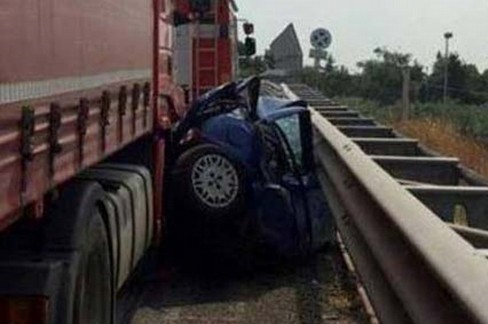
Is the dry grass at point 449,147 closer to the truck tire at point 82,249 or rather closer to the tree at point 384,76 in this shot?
the truck tire at point 82,249

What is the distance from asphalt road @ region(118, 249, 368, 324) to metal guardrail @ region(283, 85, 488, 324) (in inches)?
36.6

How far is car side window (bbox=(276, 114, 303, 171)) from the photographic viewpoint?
1102cm

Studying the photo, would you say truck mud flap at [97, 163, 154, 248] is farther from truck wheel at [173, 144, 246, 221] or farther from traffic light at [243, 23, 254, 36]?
traffic light at [243, 23, 254, 36]

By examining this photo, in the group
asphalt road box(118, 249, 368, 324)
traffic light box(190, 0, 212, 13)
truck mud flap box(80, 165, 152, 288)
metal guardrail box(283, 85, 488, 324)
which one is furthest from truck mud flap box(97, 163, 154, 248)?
traffic light box(190, 0, 212, 13)

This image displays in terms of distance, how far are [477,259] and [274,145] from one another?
6.55 metres

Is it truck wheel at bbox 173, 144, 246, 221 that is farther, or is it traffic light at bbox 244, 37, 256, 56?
traffic light at bbox 244, 37, 256, 56

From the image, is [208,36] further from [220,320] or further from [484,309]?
[484,309]

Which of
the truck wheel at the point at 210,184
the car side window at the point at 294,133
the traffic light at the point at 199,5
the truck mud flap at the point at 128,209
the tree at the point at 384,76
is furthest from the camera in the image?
the tree at the point at 384,76

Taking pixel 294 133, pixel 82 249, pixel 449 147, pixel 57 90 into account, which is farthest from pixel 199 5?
Result: pixel 57 90

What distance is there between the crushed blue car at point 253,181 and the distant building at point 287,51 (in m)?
31.7

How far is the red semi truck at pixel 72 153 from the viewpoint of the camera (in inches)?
175

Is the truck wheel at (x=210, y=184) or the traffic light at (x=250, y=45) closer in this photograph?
the truck wheel at (x=210, y=184)

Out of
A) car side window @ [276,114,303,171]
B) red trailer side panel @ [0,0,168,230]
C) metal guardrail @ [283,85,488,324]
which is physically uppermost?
red trailer side panel @ [0,0,168,230]

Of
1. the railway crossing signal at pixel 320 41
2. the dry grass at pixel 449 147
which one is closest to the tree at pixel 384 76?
the railway crossing signal at pixel 320 41
